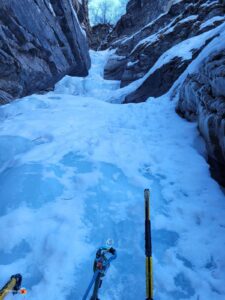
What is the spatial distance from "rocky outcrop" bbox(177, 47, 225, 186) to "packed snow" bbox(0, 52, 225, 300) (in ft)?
1.09

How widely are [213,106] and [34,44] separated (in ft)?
44.6

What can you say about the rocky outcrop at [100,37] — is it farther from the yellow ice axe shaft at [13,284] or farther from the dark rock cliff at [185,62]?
the yellow ice axe shaft at [13,284]

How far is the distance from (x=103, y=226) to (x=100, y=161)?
1915 mm

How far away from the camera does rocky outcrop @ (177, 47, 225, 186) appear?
191 inches

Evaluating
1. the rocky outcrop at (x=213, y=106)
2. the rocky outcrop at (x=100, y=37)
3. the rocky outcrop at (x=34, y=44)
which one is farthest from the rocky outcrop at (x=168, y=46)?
Answer: the rocky outcrop at (x=100, y=37)

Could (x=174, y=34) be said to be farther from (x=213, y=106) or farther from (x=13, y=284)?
(x=13, y=284)

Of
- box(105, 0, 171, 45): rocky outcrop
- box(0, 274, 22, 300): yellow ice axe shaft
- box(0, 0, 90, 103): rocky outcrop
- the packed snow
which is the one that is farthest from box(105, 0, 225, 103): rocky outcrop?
box(0, 274, 22, 300): yellow ice axe shaft

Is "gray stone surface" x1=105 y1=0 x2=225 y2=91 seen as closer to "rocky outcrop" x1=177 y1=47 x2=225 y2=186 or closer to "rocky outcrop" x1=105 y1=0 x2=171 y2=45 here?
"rocky outcrop" x1=105 y1=0 x2=171 y2=45

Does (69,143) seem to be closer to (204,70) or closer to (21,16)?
(204,70)

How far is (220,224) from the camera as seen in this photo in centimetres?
381

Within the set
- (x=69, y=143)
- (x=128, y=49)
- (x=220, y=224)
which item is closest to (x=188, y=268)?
(x=220, y=224)

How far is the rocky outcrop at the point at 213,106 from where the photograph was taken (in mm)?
4840

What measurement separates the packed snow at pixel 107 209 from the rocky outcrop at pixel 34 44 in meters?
Result: 8.04

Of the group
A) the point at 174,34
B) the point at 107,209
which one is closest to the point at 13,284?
the point at 107,209
